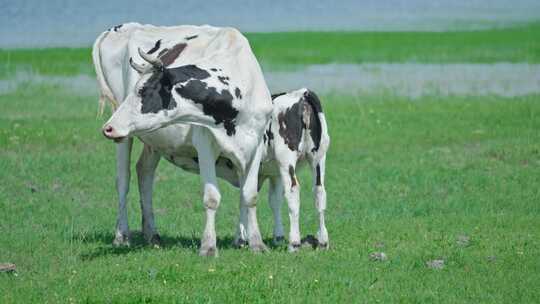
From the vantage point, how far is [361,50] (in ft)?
124

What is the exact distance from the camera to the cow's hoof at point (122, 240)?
42.6 ft

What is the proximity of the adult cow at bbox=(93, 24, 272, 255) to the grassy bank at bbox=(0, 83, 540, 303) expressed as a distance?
676 millimetres

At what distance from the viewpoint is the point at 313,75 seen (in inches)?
1281

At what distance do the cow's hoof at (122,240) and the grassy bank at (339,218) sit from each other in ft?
0.57

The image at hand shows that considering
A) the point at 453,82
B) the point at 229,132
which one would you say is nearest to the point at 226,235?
the point at 229,132

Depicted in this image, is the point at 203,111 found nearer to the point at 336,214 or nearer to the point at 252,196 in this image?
the point at 252,196

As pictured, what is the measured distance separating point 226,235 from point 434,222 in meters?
2.34

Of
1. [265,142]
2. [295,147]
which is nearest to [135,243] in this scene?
[265,142]

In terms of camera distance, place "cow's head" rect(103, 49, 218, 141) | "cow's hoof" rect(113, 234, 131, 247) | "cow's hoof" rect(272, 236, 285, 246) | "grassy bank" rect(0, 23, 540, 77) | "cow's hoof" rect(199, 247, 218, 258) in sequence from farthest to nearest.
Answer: "grassy bank" rect(0, 23, 540, 77) → "cow's hoof" rect(113, 234, 131, 247) → "cow's hoof" rect(272, 236, 285, 246) → "cow's hoof" rect(199, 247, 218, 258) → "cow's head" rect(103, 49, 218, 141)

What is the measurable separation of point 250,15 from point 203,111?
39.2m

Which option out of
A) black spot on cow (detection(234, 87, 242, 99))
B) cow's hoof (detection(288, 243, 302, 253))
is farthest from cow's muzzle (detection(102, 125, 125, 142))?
cow's hoof (detection(288, 243, 302, 253))

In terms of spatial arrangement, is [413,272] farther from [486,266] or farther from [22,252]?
[22,252]

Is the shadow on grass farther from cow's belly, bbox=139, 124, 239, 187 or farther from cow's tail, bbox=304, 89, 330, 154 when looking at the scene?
cow's tail, bbox=304, 89, 330, 154

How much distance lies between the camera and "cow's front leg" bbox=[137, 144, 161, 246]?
13.2 meters
